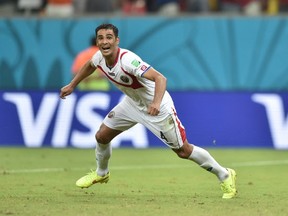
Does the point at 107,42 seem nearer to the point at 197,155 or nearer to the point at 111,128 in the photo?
the point at 111,128

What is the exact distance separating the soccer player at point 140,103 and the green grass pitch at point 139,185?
0.51 metres

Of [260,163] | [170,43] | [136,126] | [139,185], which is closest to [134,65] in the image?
[139,185]

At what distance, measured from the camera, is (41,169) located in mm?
14781

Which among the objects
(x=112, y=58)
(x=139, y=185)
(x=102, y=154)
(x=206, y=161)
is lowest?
(x=139, y=185)

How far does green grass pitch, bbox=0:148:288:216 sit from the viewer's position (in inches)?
404

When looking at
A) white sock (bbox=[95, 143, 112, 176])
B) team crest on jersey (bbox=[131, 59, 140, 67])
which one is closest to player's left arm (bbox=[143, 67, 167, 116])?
team crest on jersey (bbox=[131, 59, 140, 67])

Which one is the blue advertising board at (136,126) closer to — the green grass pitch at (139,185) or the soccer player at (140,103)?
the green grass pitch at (139,185)

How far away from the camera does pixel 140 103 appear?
11.6m

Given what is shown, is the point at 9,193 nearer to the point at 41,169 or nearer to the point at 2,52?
the point at 41,169

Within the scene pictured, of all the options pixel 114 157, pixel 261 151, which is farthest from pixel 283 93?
pixel 114 157

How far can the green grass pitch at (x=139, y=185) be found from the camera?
1027 cm

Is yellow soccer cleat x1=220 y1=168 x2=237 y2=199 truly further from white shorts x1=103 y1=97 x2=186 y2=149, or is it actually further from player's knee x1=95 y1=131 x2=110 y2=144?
player's knee x1=95 y1=131 x2=110 y2=144

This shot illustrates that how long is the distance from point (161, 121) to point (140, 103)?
426 mm

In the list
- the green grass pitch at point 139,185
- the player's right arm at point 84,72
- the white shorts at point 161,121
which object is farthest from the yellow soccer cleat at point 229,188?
the player's right arm at point 84,72
